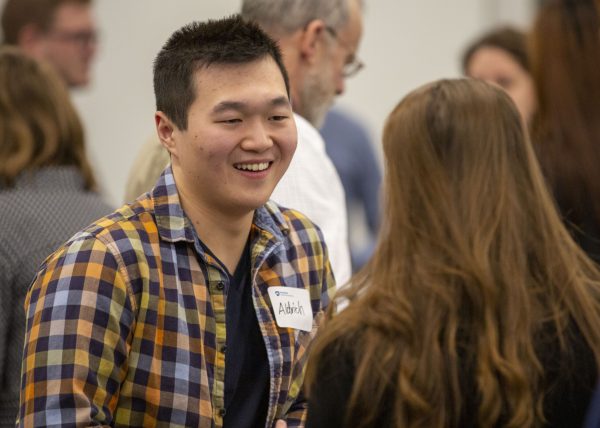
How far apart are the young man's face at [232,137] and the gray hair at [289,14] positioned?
0.82m

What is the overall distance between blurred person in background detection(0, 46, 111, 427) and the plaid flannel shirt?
614mm

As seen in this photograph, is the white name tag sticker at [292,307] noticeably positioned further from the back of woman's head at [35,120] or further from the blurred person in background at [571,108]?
the back of woman's head at [35,120]

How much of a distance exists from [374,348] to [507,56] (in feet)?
8.95

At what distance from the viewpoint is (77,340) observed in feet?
6.27

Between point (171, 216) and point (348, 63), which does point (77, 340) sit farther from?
point (348, 63)

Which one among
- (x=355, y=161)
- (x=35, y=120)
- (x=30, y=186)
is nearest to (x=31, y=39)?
(x=355, y=161)

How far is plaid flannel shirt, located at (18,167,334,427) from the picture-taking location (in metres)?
1.91

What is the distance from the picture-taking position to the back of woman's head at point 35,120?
9.32ft

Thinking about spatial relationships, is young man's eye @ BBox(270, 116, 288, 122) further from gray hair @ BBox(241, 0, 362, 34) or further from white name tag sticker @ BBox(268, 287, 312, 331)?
gray hair @ BBox(241, 0, 362, 34)

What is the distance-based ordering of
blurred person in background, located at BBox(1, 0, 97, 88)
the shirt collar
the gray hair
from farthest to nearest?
blurred person in background, located at BBox(1, 0, 97, 88), the gray hair, the shirt collar

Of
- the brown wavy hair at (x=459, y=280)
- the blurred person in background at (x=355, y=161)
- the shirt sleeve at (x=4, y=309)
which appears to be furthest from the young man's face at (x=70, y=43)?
the brown wavy hair at (x=459, y=280)

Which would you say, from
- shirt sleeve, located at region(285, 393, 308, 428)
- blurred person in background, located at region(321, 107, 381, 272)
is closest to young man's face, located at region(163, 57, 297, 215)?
shirt sleeve, located at region(285, 393, 308, 428)

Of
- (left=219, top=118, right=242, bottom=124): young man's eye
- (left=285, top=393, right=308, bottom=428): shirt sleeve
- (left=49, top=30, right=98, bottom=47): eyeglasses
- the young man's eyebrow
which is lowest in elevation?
(left=285, top=393, right=308, bottom=428): shirt sleeve

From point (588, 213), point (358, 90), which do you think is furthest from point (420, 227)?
point (358, 90)
